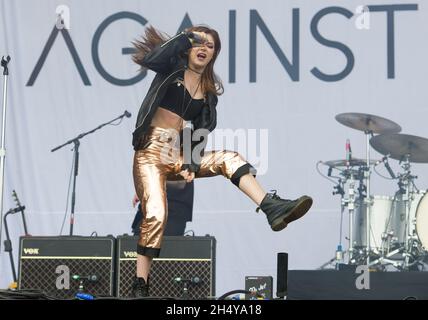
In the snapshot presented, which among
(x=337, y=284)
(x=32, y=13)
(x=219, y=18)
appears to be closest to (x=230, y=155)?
(x=337, y=284)

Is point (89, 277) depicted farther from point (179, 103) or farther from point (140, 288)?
point (179, 103)

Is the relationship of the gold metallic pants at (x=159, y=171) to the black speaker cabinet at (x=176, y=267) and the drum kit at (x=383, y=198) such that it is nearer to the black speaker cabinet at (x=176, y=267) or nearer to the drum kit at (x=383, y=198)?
the black speaker cabinet at (x=176, y=267)

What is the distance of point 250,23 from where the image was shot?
7500 millimetres

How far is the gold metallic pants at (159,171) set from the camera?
529 centimetres

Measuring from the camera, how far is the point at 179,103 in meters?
5.55

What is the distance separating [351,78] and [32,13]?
2.89m

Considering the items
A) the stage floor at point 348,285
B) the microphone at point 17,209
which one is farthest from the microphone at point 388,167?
the microphone at point 17,209

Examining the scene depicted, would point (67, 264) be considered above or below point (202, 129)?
below

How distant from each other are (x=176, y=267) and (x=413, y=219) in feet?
8.02

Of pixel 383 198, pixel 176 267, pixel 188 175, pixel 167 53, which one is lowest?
pixel 176 267

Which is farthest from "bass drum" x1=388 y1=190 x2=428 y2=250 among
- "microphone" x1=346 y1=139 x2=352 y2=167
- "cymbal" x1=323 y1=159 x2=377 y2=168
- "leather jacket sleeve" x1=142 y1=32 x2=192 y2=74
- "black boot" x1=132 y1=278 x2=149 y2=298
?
"black boot" x1=132 y1=278 x2=149 y2=298

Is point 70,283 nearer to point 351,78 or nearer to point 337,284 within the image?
point 337,284

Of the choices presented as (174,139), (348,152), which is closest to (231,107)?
(348,152)

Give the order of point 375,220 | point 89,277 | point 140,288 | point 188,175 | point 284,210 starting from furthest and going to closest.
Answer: point 375,220
point 89,277
point 188,175
point 140,288
point 284,210
